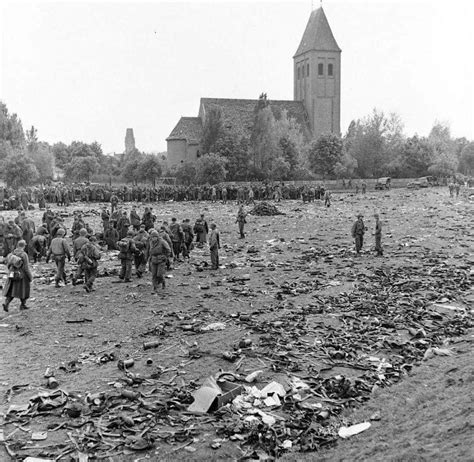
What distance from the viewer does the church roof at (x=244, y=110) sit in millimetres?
74350

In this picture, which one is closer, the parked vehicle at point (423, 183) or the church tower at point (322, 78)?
the parked vehicle at point (423, 183)

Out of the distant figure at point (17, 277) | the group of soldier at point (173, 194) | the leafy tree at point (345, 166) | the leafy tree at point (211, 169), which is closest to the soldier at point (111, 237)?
the distant figure at point (17, 277)

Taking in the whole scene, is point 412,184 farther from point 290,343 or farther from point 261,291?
point 290,343

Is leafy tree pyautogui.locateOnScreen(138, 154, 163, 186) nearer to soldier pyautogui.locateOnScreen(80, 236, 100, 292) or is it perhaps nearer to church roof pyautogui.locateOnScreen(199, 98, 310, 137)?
church roof pyautogui.locateOnScreen(199, 98, 310, 137)

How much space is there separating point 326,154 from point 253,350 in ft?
175

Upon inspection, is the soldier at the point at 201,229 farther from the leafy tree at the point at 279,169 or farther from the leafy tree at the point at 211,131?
the leafy tree at the point at 211,131

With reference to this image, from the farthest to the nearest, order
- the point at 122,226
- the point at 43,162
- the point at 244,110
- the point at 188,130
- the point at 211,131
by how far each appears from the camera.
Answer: the point at 244,110 < the point at 188,130 < the point at 43,162 < the point at 211,131 < the point at 122,226

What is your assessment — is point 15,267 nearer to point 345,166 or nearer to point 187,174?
point 187,174

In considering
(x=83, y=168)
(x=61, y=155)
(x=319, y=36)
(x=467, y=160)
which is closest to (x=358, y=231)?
(x=83, y=168)

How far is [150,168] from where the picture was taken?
61188 millimetres

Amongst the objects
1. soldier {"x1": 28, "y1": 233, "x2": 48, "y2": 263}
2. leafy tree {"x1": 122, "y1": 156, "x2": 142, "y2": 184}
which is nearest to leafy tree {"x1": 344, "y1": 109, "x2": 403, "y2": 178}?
leafy tree {"x1": 122, "y1": 156, "x2": 142, "y2": 184}

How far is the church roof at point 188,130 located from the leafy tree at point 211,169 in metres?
19.4

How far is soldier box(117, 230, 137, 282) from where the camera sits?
14547 millimetres

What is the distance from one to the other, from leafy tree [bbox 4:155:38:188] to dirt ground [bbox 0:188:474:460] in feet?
110
